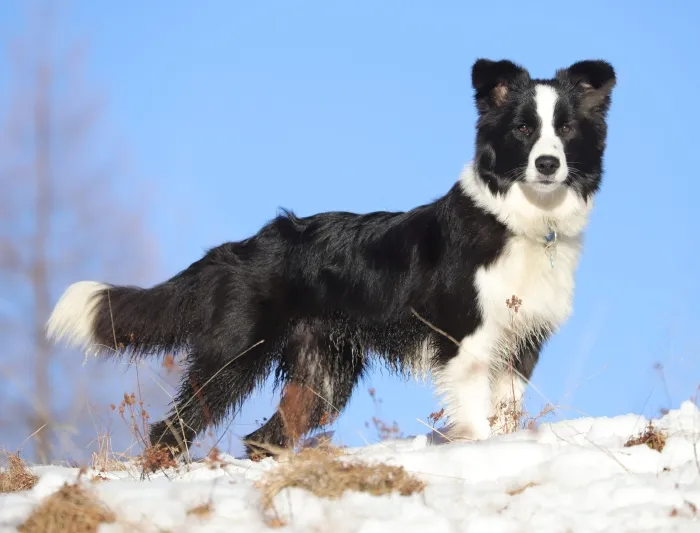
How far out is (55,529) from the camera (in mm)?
3314

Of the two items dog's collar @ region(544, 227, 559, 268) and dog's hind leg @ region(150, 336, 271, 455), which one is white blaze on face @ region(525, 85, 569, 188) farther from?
dog's hind leg @ region(150, 336, 271, 455)

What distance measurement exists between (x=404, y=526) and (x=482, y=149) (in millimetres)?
3375

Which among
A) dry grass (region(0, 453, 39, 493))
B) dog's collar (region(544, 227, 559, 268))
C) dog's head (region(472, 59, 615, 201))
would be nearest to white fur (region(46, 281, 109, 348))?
dry grass (region(0, 453, 39, 493))

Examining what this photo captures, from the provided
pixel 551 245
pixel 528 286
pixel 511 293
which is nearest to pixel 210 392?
pixel 511 293

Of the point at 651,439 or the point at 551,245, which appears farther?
the point at 551,245

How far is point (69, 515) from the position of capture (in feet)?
11.0

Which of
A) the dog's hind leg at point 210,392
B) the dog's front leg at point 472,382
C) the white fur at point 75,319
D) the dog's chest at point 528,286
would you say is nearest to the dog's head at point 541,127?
the dog's chest at point 528,286

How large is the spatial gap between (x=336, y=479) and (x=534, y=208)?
9.77 feet

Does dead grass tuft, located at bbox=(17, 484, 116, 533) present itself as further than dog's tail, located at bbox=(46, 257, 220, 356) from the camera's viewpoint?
No

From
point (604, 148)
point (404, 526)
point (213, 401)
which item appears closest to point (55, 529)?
point (404, 526)

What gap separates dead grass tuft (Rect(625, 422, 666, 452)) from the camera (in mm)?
4004

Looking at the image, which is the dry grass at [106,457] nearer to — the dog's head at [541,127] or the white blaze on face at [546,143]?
the dog's head at [541,127]

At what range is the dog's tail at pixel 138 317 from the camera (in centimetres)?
644

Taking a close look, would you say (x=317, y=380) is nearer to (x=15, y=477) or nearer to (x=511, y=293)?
(x=511, y=293)
